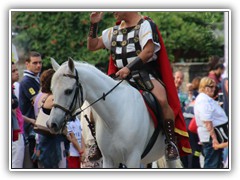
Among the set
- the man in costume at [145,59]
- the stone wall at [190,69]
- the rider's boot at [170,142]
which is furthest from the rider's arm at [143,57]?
the stone wall at [190,69]

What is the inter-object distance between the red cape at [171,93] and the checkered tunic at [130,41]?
151 mm

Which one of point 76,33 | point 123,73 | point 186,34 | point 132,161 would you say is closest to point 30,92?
point 123,73

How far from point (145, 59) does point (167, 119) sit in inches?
27.7

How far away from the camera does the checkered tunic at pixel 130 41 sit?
7.76 m

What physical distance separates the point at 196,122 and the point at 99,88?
13.9 feet

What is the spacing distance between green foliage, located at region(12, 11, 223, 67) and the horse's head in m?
9.21

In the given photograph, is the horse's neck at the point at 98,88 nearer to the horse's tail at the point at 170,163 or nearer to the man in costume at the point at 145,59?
the man in costume at the point at 145,59

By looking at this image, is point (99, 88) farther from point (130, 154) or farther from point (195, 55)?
point (195, 55)

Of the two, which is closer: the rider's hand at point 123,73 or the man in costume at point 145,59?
the rider's hand at point 123,73

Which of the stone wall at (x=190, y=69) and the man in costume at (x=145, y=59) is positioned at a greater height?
the stone wall at (x=190, y=69)

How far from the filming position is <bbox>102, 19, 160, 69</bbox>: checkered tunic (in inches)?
305

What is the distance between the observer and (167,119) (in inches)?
306
